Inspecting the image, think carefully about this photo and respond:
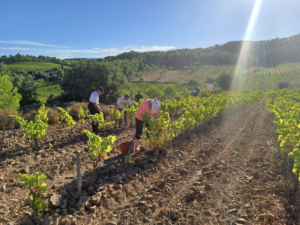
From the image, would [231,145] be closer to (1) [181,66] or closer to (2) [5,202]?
(2) [5,202]

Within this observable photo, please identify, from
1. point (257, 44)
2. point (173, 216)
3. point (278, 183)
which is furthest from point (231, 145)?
point (257, 44)

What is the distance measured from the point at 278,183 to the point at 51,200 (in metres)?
3.88

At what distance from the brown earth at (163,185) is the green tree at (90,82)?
9.88 m

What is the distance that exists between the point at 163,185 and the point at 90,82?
13330 mm

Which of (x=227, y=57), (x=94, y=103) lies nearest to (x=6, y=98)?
(x=94, y=103)

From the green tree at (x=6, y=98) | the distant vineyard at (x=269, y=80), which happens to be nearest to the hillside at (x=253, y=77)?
the distant vineyard at (x=269, y=80)

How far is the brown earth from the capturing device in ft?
8.23

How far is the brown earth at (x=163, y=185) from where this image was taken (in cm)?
251

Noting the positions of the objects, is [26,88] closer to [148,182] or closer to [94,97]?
[94,97]

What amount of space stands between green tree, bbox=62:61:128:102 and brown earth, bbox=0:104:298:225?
988 centimetres

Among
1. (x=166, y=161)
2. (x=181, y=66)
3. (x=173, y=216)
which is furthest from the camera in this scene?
(x=181, y=66)

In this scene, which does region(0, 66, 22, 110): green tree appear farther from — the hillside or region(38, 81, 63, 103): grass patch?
the hillside

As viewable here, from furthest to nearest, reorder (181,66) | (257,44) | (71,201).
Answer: (257,44)
(181,66)
(71,201)

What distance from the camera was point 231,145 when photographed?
541cm
